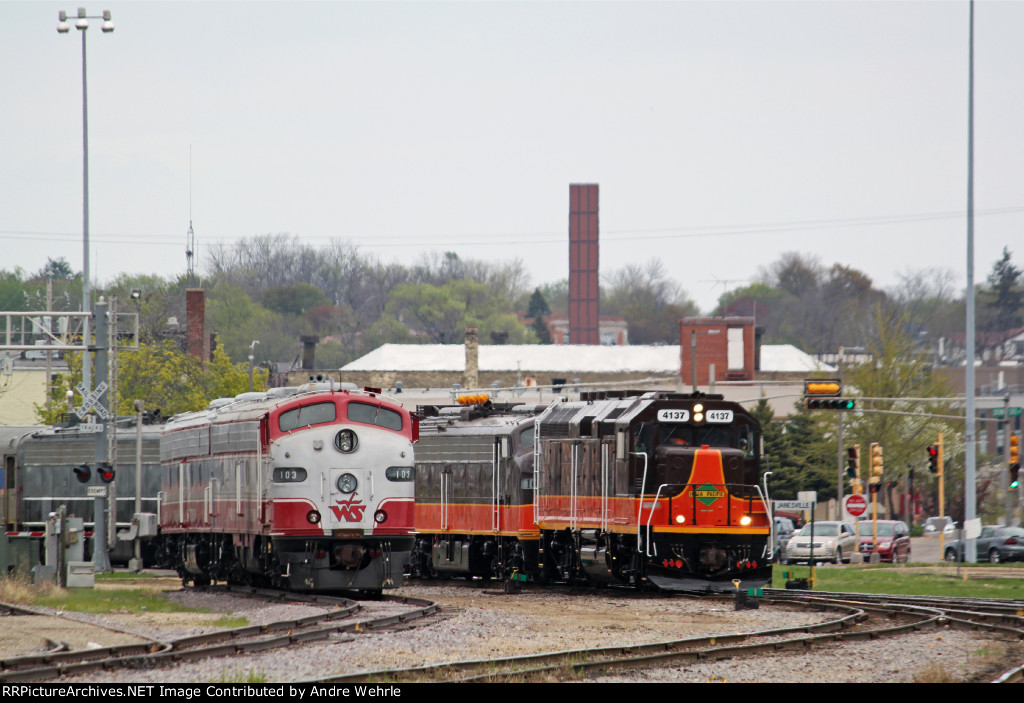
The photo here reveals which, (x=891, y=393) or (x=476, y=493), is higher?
(x=891, y=393)

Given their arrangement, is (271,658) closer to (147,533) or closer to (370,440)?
(370,440)

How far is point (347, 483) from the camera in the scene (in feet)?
83.0

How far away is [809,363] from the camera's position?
108375mm

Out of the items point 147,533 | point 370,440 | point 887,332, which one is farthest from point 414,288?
point 370,440

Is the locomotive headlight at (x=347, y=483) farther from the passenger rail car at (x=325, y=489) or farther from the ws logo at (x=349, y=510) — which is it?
the ws logo at (x=349, y=510)

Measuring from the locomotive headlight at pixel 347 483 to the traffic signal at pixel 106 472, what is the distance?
13.0m

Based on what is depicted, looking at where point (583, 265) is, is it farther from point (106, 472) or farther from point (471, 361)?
point (106, 472)

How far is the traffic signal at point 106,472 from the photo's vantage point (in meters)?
36.1

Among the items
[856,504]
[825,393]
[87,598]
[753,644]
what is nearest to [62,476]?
[87,598]

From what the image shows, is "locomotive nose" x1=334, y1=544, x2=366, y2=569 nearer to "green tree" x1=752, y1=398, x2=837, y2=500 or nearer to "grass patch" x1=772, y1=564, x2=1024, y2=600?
"grass patch" x1=772, y1=564, x2=1024, y2=600

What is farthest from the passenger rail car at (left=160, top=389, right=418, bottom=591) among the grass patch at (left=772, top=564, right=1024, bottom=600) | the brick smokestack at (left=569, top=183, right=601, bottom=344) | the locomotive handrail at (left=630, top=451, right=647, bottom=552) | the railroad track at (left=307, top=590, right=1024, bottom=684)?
the brick smokestack at (left=569, top=183, right=601, bottom=344)

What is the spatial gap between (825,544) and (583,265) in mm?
102824

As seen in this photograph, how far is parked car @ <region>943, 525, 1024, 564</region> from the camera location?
50.4m

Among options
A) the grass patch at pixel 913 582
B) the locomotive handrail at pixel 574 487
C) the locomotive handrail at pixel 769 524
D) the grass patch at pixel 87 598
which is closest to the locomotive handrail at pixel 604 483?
the locomotive handrail at pixel 574 487
